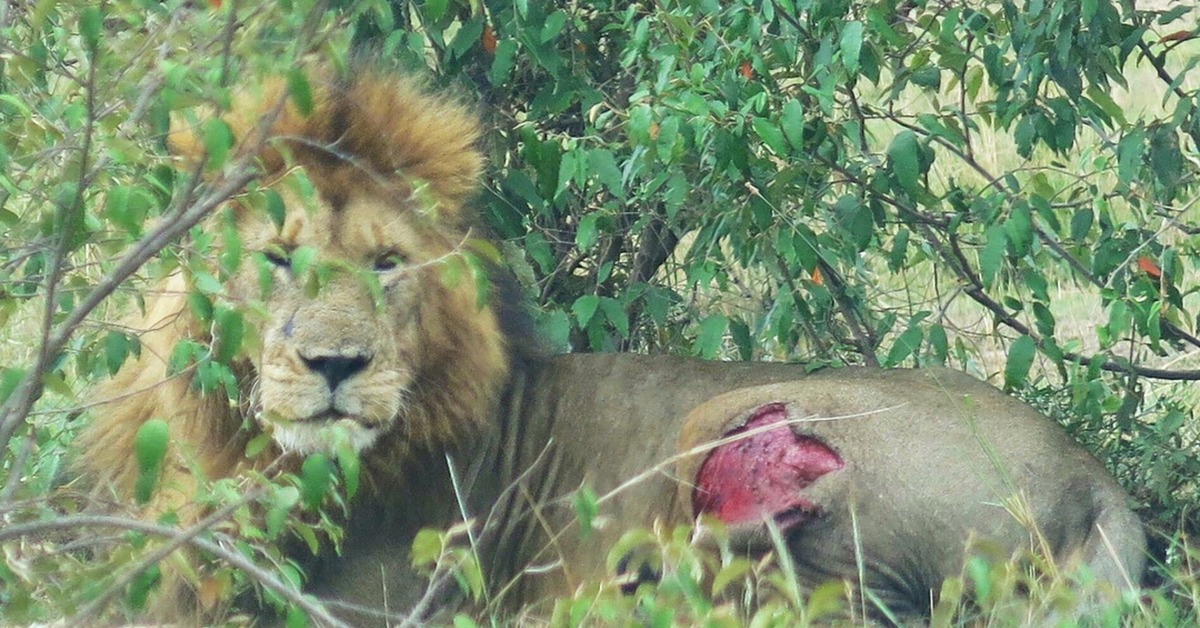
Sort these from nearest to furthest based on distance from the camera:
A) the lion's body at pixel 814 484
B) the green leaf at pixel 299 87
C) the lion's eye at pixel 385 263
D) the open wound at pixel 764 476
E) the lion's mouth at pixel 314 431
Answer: the green leaf at pixel 299 87 < the lion's mouth at pixel 314 431 < the lion's body at pixel 814 484 < the open wound at pixel 764 476 < the lion's eye at pixel 385 263

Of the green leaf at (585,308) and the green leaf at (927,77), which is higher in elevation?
the green leaf at (927,77)

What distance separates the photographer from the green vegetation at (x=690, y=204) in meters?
2.66

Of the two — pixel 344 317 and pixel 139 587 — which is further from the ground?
pixel 344 317

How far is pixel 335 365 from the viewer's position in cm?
371

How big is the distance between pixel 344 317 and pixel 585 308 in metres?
1.10

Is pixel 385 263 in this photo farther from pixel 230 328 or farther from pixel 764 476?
pixel 230 328

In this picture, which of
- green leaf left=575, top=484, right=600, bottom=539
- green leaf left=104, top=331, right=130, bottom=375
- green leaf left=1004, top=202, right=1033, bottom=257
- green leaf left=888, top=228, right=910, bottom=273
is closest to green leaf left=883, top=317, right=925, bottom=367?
green leaf left=888, top=228, right=910, bottom=273

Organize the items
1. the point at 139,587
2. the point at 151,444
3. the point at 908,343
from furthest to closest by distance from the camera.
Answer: the point at 908,343 → the point at 139,587 → the point at 151,444

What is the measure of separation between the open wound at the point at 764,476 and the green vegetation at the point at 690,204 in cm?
16

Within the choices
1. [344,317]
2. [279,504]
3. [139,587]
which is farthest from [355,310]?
[139,587]

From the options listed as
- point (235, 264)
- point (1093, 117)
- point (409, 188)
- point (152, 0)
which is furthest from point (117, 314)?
point (1093, 117)

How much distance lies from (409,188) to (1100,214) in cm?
193

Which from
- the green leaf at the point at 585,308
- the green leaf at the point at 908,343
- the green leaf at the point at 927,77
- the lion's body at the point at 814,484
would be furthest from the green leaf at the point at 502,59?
the green leaf at the point at 908,343

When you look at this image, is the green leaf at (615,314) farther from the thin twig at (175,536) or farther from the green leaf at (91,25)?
the green leaf at (91,25)
